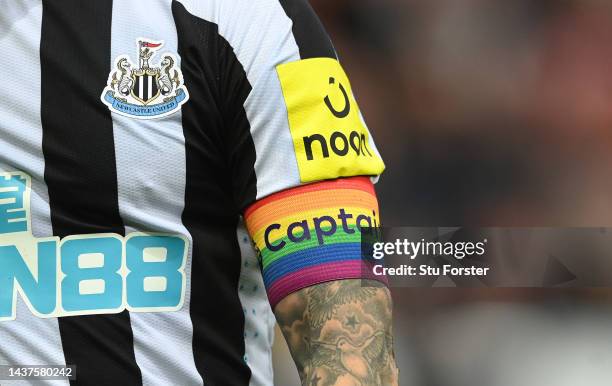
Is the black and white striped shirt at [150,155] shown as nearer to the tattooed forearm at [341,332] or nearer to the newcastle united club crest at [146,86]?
the newcastle united club crest at [146,86]

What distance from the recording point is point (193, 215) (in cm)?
129

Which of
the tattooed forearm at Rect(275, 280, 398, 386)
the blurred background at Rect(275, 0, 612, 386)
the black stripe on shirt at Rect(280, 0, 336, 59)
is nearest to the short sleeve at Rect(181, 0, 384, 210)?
Answer: the black stripe on shirt at Rect(280, 0, 336, 59)

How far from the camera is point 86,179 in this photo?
129 centimetres

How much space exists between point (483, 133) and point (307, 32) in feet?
6.98

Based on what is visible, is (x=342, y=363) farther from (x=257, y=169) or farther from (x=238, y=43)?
(x=238, y=43)

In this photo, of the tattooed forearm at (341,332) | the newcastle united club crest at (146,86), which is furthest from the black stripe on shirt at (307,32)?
the tattooed forearm at (341,332)

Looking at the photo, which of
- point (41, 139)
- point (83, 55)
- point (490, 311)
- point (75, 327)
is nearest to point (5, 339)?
point (75, 327)

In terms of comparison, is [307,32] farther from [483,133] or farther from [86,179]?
[483,133]

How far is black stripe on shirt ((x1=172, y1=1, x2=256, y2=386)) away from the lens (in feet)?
4.10

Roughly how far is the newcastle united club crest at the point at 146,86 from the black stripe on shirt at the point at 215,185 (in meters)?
0.01

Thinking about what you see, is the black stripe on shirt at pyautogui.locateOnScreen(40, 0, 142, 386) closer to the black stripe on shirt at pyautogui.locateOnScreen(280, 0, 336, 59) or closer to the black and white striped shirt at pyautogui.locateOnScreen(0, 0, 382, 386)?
the black and white striped shirt at pyautogui.locateOnScreen(0, 0, 382, 386)

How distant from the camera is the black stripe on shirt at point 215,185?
4.10 ft

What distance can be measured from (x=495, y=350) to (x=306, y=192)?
2179 millimetres

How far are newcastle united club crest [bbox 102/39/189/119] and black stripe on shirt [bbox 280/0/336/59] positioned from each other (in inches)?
5.5
